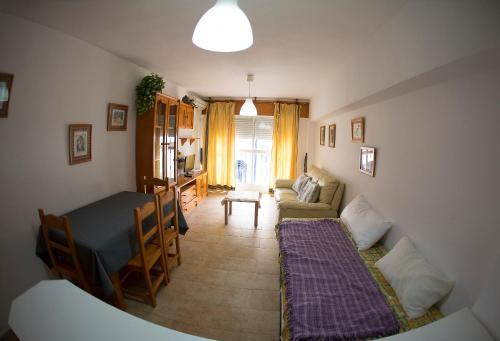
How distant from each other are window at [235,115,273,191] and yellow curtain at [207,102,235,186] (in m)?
0.20

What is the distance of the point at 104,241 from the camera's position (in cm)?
164

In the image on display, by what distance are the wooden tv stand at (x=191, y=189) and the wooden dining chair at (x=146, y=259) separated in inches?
62.3

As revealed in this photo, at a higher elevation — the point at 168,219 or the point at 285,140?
the point at 285,140

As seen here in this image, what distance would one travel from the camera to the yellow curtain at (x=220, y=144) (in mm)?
5461

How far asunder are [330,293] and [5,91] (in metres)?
2.60

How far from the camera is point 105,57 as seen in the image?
2434 millimetres

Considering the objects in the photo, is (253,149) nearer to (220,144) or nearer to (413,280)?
(220,144)

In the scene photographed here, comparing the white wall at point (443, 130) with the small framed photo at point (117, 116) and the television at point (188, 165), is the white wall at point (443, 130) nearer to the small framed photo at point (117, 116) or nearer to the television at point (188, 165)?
the small framed photo at point (117, 116)

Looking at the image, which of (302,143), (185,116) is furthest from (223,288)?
(302,143)

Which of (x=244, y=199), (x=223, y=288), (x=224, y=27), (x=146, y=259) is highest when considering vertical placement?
(x=224, y=27)

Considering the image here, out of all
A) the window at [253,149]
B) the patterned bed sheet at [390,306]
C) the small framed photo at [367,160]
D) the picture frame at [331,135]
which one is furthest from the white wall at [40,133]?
the window at [253,149]

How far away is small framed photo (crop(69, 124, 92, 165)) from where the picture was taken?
211 cm

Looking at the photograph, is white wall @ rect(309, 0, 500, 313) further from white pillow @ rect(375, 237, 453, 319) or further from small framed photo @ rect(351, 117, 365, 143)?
small framed photo @ rect(351, 117, 365, 143)

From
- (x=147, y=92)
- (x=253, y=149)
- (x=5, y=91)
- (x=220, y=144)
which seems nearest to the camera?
(x=5, y=91)
